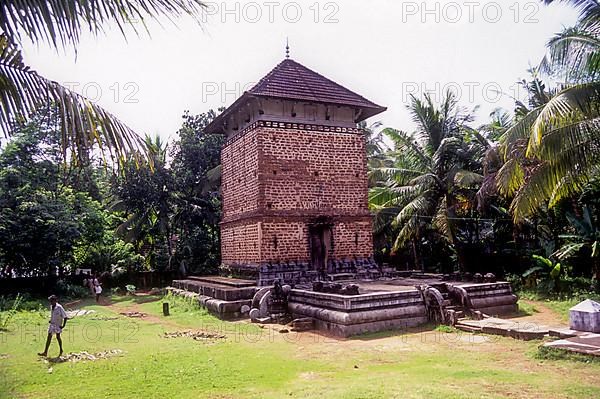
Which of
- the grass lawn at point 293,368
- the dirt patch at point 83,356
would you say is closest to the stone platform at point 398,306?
the grass lawn at point 293,368

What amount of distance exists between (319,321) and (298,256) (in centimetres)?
465

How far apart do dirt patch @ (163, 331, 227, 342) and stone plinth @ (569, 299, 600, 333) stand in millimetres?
7072

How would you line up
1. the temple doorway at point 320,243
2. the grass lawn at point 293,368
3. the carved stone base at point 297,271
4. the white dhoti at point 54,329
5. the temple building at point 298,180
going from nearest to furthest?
the grass lawn at point 293,368 < the white dhoti at point 54,329 < the carved stone base at point 297,271 < the temple building at point 298,180 < the temple doorway at point 320,243

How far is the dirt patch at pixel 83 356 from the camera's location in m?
8.81

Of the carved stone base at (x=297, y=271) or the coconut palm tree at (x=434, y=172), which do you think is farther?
the coconut palm tree at (x=434, y=172)

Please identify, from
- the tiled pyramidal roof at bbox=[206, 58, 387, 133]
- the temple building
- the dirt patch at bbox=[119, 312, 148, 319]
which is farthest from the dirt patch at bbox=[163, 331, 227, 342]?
the tiled pyramidal roof at bbox=[206, 58, 387, 133]

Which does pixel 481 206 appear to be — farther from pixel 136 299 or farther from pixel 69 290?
pixel 69 290

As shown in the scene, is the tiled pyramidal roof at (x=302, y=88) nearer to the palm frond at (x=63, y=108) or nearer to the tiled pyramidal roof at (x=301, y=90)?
the tiled pyramidal roof at (x=301, y=90)

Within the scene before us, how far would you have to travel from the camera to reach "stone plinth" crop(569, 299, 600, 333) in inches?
353

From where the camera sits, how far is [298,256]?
639 inches

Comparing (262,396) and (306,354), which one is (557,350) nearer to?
(306,354)

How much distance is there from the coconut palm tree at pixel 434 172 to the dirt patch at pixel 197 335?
10.5 meters

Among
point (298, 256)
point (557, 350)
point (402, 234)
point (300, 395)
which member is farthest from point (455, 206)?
point (300, 395)

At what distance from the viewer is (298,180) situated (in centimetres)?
1661
